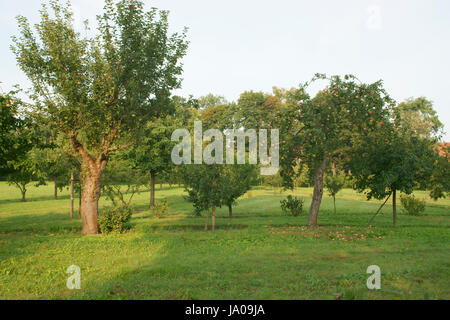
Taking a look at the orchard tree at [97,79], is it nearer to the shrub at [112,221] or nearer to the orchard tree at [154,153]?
the shrub at [112,221]

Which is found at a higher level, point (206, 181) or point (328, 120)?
point (328, 120)

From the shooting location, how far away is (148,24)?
16.0 meters

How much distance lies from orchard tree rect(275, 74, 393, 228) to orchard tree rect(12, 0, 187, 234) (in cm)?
715

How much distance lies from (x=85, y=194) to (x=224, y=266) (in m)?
9.51

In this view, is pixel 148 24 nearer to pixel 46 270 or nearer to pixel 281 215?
pixel 46 270

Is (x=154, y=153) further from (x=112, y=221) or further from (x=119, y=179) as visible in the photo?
(x=112, y=221)

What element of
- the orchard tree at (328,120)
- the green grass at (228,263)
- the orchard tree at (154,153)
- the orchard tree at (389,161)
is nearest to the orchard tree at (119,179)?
the orchard tree at (154,153)

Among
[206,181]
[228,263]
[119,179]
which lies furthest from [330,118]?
[119,179]

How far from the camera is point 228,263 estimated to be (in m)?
9.83

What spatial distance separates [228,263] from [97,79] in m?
11.0

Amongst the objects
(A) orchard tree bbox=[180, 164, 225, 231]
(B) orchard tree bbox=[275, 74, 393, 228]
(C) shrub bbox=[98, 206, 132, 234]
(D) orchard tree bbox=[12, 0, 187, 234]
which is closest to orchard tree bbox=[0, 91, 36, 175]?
(D) orchard tree bbox=[12, 0, 187, 234]
